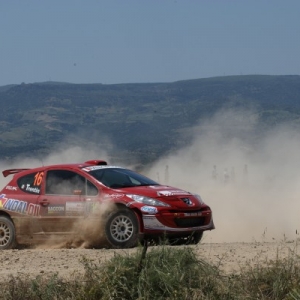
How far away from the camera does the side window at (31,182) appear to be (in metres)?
15.3

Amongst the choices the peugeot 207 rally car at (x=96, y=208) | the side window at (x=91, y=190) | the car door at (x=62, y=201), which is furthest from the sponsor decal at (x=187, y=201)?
the car door at (x=62, y=201)

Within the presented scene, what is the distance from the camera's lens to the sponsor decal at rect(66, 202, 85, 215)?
573 inches

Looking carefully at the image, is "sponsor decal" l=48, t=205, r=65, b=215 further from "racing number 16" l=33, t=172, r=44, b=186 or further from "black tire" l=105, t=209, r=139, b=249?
"black tire" l=105, t=209, r=139, b=249

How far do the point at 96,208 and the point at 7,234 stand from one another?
1676 mm

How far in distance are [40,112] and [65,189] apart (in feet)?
592

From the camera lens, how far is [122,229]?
14.1 m

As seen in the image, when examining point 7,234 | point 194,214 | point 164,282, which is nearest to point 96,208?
point 194,214

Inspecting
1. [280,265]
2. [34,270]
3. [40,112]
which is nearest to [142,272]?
[280,265]

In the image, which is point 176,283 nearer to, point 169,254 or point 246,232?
point 169,254

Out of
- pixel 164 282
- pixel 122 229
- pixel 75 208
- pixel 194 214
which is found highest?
pixel 75 208

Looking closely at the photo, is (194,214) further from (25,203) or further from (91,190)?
(25,203)

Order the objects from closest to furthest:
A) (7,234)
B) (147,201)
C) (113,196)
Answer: (147,201), (113,196), (7,234)

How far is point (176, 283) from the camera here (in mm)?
9898

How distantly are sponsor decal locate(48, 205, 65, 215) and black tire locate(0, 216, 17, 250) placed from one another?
2.36 ft
